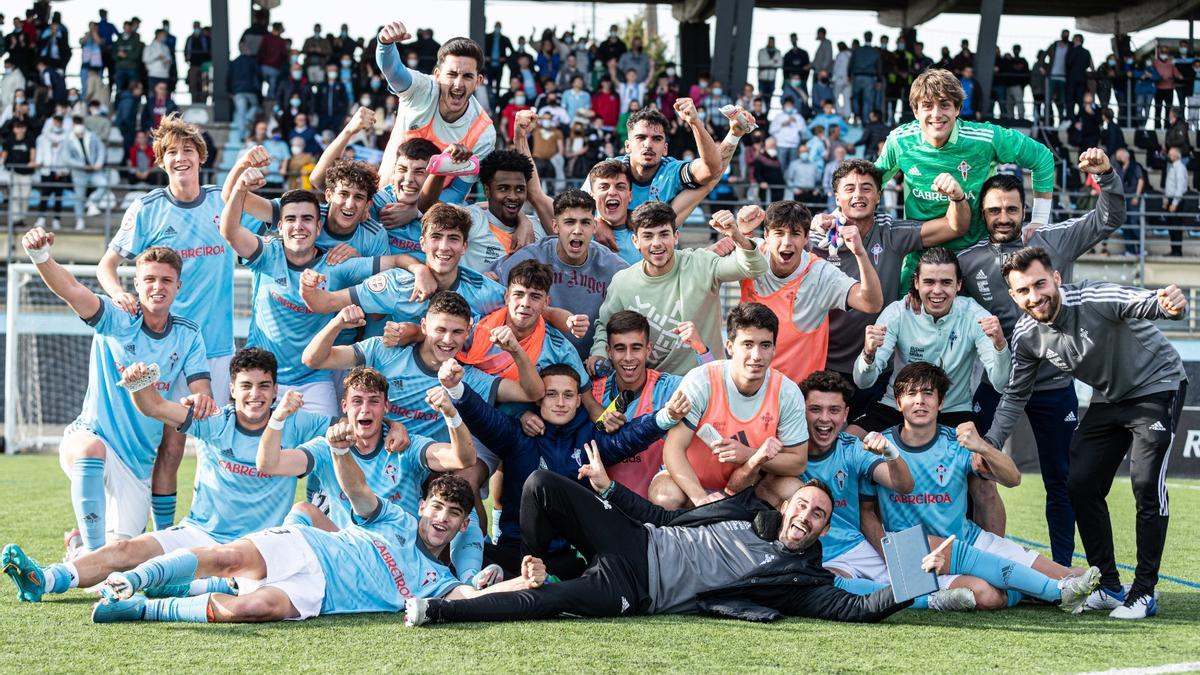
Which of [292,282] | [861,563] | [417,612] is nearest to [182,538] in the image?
[417,612]

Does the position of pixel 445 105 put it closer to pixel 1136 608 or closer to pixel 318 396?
pixel 318 396

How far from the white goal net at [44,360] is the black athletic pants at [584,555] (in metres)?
9.04

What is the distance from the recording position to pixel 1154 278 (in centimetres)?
1895

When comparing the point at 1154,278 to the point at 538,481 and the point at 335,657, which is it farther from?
the point at 335,657

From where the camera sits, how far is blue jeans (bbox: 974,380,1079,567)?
22.7 feet

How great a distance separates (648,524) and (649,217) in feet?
5.86

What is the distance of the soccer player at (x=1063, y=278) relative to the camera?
6895 millimetres

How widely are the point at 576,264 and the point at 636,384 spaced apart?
91 cm

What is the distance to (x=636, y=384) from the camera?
22.5 ft

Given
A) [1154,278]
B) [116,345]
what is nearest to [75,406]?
[116,345]

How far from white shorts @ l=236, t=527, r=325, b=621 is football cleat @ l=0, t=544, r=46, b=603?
0.92m

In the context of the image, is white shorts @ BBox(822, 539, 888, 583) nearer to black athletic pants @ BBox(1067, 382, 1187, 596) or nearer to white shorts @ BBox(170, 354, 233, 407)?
black athletic pants @ BBox(1067, 382, 1187, 596)


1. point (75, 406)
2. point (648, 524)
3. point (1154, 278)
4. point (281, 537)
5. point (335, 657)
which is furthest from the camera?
point (1154, 278)

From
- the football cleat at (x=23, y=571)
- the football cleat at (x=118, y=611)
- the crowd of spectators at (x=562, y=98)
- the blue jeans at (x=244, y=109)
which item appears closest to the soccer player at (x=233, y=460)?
the football cleat at (x=23, y=571)
